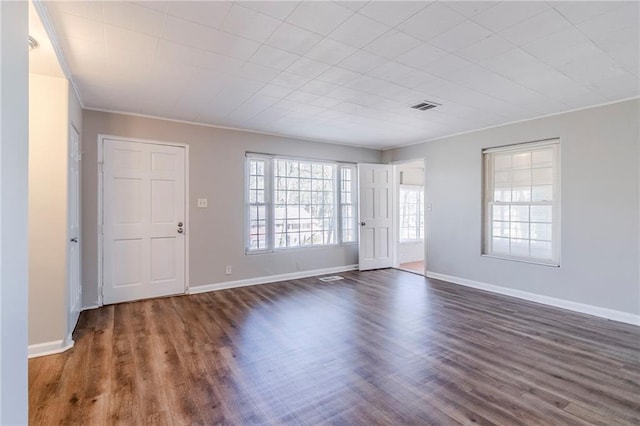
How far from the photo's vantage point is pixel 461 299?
4.38 meters

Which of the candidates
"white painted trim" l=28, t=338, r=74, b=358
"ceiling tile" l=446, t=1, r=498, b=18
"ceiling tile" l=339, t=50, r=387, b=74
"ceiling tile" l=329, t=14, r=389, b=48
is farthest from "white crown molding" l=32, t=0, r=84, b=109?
"ceiling tile" l=446, t=1, r=498, b=18

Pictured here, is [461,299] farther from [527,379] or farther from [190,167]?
[190,167]

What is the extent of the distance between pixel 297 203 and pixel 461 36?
3.84 metres

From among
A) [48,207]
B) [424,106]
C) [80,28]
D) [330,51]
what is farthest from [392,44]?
[48,207]

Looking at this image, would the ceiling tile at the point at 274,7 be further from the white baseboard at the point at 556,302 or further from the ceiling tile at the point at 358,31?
the white baseboard at the point at 556,302

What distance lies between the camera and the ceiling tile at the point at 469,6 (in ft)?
6.29

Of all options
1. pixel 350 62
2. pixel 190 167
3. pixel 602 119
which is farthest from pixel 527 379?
pixel 190 167

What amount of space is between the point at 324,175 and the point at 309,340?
141 inches

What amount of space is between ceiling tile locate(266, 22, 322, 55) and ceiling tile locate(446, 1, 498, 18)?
0.89 metres

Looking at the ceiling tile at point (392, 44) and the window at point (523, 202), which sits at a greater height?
the ceiling tile at point (392, 44)

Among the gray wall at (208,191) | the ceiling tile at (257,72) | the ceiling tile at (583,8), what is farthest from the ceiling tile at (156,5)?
the gray wall at (208,191)

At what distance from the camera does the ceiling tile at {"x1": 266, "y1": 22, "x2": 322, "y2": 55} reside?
2.23 meters

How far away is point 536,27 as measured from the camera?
218cm

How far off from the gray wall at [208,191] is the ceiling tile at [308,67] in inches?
93.7
